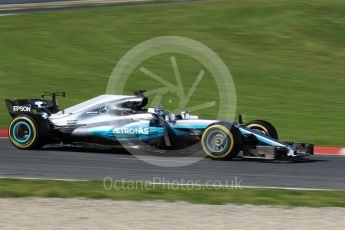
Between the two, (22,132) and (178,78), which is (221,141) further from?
(178,78)

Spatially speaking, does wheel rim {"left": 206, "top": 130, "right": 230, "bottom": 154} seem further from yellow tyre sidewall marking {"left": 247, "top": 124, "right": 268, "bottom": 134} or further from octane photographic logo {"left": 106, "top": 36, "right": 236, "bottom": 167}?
octane photographic logo {"left": 106, "top": 36, "right": 236, "bottom": 167}

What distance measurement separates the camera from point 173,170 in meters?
12.5

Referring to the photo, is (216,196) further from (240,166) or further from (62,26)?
(62,26)

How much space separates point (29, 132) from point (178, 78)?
10.9m

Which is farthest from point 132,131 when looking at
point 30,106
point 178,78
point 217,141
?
point 178,78

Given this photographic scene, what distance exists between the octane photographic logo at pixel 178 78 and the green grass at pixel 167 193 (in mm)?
7351

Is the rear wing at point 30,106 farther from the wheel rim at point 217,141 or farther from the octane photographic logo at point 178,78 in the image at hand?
the octane photographic logo at point 178,78

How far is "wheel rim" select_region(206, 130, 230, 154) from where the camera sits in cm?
1305

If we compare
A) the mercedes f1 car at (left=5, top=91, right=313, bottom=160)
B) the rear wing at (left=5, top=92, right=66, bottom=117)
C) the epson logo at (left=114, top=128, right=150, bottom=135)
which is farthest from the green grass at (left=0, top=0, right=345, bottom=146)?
the epson logo at (left=114, top=128, right=150, bottom=135)

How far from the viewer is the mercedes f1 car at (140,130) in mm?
13195

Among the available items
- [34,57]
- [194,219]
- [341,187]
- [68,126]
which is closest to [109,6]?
[34,57]

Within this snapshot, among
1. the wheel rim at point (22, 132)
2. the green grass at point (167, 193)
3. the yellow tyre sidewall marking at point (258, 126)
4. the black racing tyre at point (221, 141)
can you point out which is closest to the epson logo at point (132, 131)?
the black racing tyre at point (221, 141)

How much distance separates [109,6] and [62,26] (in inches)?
232

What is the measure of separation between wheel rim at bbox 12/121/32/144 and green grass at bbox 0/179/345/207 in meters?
3.38
